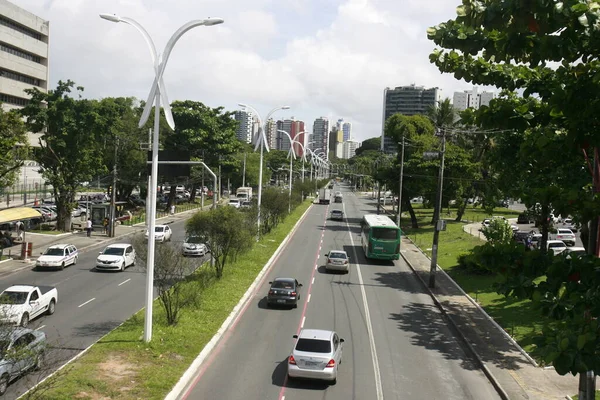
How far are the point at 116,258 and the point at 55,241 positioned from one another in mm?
13979

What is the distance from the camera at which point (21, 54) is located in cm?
6950

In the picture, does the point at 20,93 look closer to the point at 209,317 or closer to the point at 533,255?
the point at 209,317

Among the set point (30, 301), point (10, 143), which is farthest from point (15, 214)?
point (30, 301)

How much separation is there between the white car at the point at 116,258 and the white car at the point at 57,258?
198cm

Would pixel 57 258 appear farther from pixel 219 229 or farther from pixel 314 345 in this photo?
pixel 314 345

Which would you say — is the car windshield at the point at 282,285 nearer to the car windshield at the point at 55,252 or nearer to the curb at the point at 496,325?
the curb at the point at 496,325

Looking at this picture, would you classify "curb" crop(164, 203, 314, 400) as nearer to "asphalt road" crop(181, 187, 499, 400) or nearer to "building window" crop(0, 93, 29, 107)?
"asphalt road" crop(181, 187, 499, 400)

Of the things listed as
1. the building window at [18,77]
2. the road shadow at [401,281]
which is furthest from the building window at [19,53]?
the road shadow at [401,281]

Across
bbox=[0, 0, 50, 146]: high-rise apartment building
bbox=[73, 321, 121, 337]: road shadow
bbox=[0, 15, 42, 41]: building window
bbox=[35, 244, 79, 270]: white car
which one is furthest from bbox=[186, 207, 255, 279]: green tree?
bbox=[0, 15, 42, 41]: building window

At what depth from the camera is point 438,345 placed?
20.9 metres

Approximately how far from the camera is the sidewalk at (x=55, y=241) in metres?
34.0

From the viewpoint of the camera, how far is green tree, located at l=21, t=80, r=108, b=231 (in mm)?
44125

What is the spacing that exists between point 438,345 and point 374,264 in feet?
63.1

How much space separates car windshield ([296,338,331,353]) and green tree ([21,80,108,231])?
34317 millimetres
